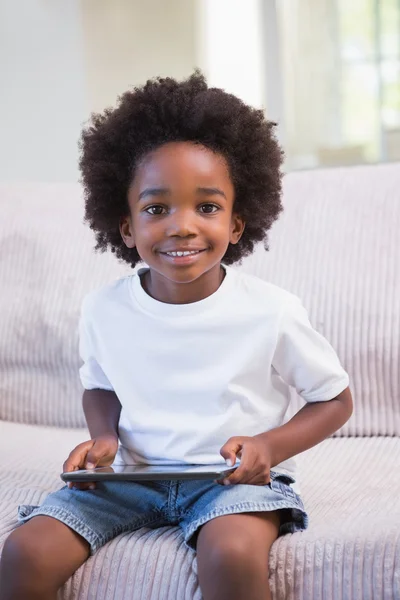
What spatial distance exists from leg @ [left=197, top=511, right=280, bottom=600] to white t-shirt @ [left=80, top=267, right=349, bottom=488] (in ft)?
0.46

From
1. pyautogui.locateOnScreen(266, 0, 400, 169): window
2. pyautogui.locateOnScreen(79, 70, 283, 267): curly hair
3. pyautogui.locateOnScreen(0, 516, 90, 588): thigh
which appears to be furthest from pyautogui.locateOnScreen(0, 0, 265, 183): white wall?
pyautogui.locateOnScreen(0, 516, 90, 588): thigh

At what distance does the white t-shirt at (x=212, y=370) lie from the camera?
1.15m

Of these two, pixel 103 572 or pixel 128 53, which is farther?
pixel 128 53

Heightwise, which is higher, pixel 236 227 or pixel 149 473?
pixel 236 227

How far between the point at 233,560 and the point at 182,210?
1.41 ft

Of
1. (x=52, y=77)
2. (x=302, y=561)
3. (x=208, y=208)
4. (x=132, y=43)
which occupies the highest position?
(x=132, y=43)

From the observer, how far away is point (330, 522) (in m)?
1.10

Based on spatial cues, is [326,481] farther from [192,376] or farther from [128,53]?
[128,53]

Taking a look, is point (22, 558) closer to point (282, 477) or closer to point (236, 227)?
point (282, 477)

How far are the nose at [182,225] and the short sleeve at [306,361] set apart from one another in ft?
0.53

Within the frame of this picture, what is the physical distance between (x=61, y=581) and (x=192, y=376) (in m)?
0.30

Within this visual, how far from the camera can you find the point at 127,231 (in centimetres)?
128

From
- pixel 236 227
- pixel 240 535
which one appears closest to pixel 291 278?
pixel 236 227

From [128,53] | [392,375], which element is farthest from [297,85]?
[392,375]
